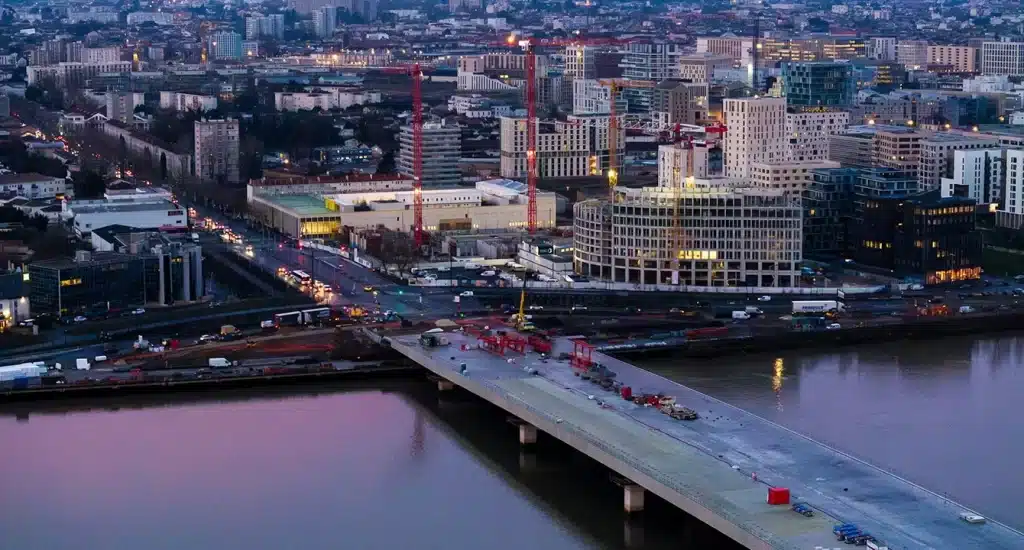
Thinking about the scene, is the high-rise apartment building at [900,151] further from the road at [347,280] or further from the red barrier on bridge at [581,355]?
the red barrier on bridge at [581,355]

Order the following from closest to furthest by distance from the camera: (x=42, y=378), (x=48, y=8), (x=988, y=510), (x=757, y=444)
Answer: (x=988, y=510) < (x=757, y=444) < (x=42, y=378) < (x=48, y=8)

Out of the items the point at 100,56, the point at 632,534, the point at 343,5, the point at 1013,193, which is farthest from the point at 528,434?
the point at 343,5

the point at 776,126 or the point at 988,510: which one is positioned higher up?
the point at 776,126

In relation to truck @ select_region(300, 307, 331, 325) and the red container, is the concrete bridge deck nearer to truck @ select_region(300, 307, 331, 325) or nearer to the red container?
the red container

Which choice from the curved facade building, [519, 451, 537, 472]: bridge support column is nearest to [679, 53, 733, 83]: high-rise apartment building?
the curved facade building

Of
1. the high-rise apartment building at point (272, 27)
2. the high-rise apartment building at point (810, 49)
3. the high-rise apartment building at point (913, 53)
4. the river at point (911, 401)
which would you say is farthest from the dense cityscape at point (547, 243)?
the high-rise apartment building at point (272, 27)

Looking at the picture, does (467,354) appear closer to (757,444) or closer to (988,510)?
(757,444)

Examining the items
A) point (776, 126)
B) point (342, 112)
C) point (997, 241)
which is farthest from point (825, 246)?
point (342, 112)
